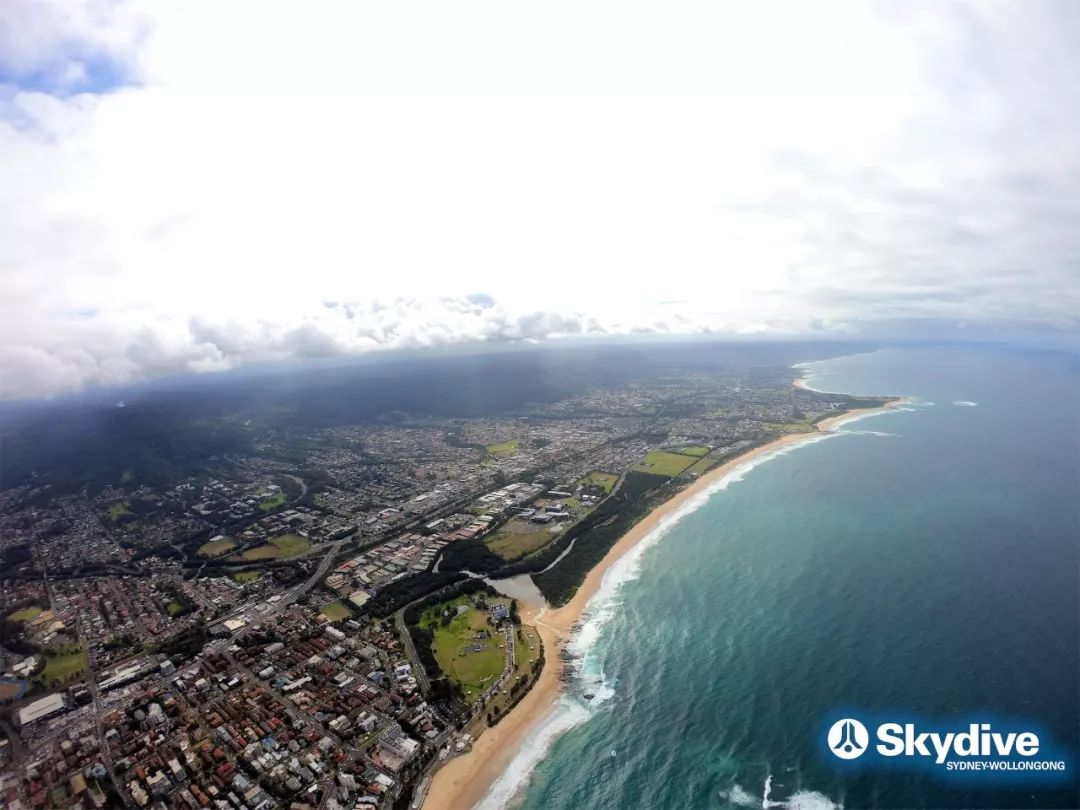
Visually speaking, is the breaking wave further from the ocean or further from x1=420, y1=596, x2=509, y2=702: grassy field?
x1=420, y1=596, x2=509, y2=702: grassy field

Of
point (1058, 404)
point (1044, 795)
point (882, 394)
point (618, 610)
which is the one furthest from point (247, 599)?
point (1058, 404)

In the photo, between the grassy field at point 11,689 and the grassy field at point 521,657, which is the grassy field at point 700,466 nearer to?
the grassy field at point 521,657

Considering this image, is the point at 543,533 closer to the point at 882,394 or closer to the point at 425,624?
the point at 425,624

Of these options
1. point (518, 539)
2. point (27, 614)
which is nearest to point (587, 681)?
point (518, 539)

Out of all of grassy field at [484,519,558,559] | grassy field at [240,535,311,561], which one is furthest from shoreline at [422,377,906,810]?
grassy field at [240,535,311,561]

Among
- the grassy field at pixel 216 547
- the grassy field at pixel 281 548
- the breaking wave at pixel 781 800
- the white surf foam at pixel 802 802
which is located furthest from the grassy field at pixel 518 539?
the grassy field at pixel 216 547

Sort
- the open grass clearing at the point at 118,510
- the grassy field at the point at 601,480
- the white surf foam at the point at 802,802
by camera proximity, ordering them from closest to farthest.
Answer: the white surf foam at the point at 802,802, the grassy field at the point at 601,480, the open grass clearing at the point at 118,510
